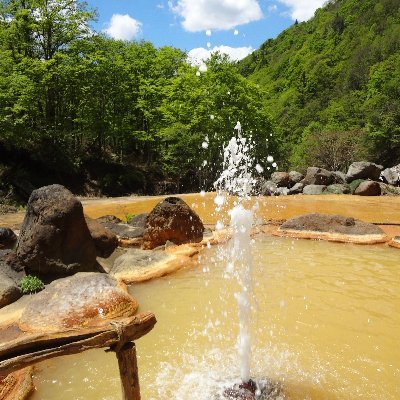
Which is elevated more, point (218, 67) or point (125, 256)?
point (218, 67)

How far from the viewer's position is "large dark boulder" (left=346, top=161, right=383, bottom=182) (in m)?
27.1

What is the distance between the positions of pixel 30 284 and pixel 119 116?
80.7 feet

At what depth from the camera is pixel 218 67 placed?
3553 centimetres

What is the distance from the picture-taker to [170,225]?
38.0 ft

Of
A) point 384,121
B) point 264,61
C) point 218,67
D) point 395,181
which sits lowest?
point 395,181

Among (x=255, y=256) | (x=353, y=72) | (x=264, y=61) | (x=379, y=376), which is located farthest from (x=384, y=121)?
(x=264, y=61)

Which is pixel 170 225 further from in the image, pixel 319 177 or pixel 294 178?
pixel 294 178

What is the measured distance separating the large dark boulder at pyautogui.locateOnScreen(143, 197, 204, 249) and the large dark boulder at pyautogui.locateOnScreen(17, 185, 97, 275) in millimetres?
2903

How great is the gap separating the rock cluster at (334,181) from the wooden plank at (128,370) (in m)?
25.2

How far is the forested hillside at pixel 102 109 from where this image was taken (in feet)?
81.7

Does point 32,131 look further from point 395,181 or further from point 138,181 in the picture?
point 395,181

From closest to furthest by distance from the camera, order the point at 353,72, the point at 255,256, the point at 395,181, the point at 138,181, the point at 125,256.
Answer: the point at 125,256
the point at 255,256
the point at 395,181
the point at 138,181
the point at 353,72

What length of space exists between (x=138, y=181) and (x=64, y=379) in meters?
26.2

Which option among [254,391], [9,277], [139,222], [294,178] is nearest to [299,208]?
[139,222]
